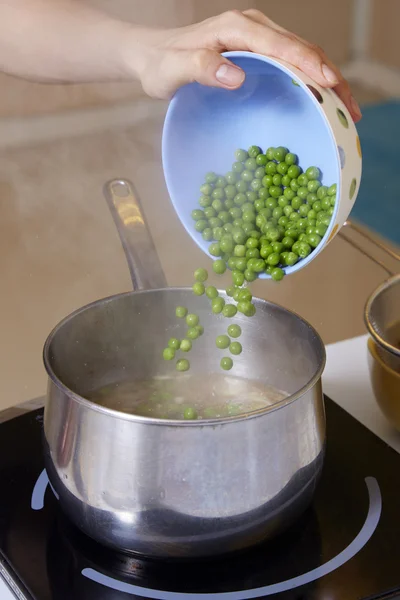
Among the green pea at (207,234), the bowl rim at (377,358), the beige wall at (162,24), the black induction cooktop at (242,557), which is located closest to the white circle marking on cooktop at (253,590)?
the black induction cooktop at (242,557)

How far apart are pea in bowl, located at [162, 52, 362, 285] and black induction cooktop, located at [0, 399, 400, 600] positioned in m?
0.26

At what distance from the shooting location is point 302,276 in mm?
2691

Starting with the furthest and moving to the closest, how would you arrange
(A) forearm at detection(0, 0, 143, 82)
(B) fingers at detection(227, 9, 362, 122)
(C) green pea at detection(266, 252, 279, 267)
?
1. (A) forearm at detection(0, 0, 143, 82)
2. (C) green pea at detection(266, 252, 279, 267)
3. (B) fingers at detection(227, 9, 362, 122)

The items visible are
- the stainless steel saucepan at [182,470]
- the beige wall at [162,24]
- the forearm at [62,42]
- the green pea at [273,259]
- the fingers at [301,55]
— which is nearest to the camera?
the stainless steel saucepan at [182,470]

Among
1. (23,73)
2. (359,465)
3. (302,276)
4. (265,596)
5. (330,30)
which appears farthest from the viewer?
(330,30)

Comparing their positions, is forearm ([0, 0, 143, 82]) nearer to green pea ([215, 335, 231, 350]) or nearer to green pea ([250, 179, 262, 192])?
green pea ([250, 179, 262, 192])

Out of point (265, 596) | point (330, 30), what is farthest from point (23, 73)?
point (330, 30)

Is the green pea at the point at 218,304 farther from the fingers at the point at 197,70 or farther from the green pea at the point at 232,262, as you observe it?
the fingers at the point at 197,70

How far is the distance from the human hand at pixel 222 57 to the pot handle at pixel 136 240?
135 mm

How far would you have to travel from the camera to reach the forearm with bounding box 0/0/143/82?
3.51 ft

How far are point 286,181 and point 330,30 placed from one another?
3.27 meters

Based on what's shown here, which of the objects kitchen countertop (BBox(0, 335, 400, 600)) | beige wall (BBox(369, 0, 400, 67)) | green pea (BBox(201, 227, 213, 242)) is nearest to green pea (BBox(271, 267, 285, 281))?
green pea (BBox(201, 227, 213, 242))

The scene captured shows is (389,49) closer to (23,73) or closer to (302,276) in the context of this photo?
(302,276)

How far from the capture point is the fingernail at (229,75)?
812mm
